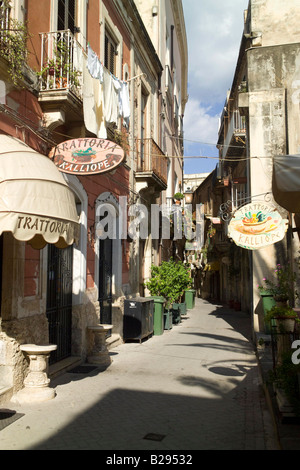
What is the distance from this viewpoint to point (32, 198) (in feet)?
17.1

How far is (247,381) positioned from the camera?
24.9 feet

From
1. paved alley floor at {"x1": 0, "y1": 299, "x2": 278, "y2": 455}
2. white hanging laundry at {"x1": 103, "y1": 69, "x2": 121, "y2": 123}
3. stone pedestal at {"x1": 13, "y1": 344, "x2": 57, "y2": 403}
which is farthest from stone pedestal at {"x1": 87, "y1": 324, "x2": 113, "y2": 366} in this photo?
white hanging laundry at {"x1": 103, "y1": 69, "x2": 121, "y2": 123}

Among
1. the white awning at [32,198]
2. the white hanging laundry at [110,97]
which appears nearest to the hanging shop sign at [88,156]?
the white awning at [32,198]

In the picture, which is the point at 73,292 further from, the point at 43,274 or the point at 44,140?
the point at 44,140

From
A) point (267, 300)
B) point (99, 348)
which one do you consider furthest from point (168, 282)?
point (99, 348)

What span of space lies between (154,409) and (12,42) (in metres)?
6.03

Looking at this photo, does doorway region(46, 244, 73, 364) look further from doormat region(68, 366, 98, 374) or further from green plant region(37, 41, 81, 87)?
green plant region(37, 41, 81, 87)

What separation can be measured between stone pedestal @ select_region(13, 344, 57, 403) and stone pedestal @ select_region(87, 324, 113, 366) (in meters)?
2.43

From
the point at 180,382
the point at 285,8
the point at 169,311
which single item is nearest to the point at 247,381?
the point at 180,382

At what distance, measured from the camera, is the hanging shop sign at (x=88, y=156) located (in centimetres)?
674

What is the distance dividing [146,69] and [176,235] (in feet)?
26.2

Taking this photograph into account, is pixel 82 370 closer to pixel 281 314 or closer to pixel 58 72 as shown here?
pixel 281 314

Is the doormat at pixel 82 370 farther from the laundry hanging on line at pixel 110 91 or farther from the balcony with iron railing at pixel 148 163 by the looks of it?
the balcony with iron railing at pixel 148 163

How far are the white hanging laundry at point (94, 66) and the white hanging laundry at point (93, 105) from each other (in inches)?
4.2
